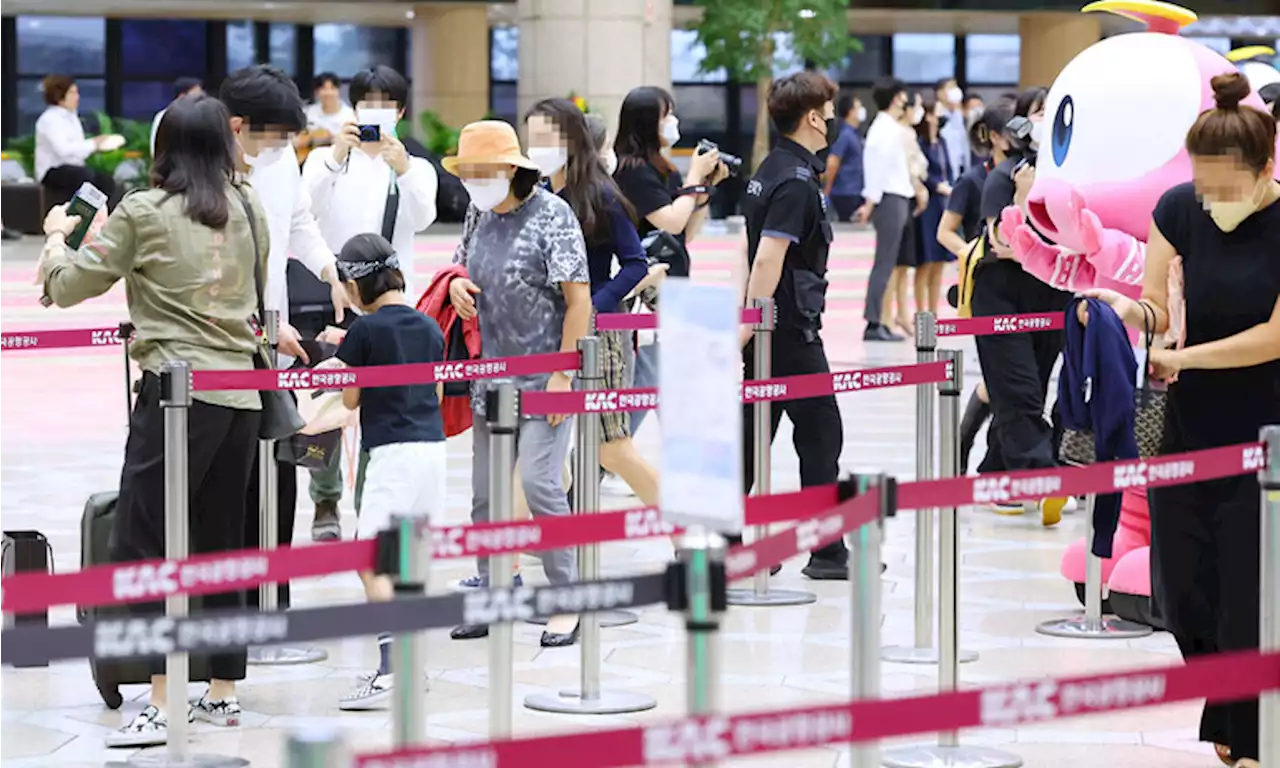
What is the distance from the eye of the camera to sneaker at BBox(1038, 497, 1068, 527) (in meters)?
9.95

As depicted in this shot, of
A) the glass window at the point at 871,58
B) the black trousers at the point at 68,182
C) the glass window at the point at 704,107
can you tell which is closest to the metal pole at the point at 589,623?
the black trousers at the point at 68,182

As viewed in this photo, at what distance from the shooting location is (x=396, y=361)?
6.91 meters

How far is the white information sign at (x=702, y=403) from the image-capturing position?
12.5 feet

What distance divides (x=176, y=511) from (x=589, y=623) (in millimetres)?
1344

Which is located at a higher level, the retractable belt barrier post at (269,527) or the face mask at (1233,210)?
the face mask at (1233,210)

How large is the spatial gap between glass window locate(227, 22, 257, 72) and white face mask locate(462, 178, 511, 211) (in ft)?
93.3

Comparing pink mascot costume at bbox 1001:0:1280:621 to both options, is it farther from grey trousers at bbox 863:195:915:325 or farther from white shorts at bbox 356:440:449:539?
grey trousers at bbox 863:195:915:325

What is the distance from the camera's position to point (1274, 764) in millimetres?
4691

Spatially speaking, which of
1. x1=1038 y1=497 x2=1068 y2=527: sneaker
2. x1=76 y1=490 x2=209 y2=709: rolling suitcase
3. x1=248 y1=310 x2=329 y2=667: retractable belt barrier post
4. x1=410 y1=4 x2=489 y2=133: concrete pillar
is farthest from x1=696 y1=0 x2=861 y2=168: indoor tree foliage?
x1=76 y1=490 x2=209 y2=709: rolling suitcase

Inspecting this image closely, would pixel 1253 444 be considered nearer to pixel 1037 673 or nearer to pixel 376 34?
pixel 1037 673

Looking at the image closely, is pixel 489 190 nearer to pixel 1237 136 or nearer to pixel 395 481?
pixel 395 481

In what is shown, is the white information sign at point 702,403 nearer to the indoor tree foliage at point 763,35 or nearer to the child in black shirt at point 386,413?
the child in black shirt at point 386,413

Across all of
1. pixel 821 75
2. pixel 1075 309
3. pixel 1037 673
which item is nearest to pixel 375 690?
pixel 1037 673

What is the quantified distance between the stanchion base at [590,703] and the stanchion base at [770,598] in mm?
1548
